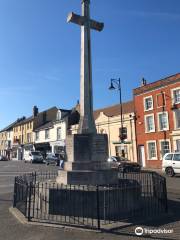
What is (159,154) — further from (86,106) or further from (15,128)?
(15,128)

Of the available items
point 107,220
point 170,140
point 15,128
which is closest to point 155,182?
point 107,220

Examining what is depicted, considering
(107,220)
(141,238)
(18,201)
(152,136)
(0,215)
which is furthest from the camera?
(152,136)

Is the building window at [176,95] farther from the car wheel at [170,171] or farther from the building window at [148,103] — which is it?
the car wheel at [170,171]

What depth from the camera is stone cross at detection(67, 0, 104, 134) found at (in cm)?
985

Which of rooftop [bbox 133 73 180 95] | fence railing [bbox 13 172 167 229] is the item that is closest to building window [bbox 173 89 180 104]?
rooftop [bbox 133 73 180 95]

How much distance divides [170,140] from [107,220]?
23.3 m

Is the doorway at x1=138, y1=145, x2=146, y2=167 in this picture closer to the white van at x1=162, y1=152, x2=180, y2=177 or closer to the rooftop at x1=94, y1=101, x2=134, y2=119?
the rooftop at x1=94, y1=101, x2=134, y2=119

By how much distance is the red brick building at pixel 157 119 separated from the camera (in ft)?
95.5

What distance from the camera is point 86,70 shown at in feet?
33.7

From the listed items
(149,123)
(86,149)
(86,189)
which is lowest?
Answer: (86,189)

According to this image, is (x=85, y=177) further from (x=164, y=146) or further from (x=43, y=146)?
(x=43, y=146)

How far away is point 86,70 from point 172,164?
44.1ft

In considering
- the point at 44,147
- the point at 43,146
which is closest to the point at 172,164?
the point at 44,147

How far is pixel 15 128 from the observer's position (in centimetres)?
7406
